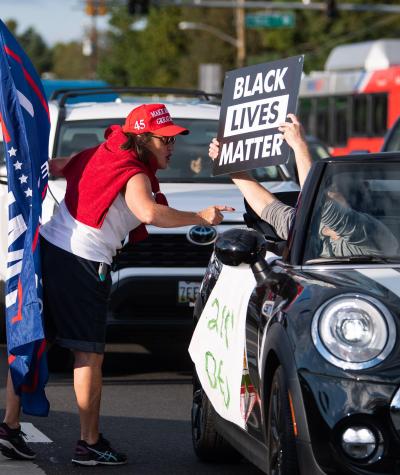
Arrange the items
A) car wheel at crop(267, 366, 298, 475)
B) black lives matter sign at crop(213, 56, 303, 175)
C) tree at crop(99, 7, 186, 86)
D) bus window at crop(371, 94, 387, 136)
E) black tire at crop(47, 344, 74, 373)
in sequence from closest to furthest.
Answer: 1. car wheel at crop(267, 366, 298, 475)
2. black lives matter sign at crop(213, 56, 303, 175)
3. black tire at crop(47, 344, 74, 373)
4. bus window at crop(371, 94, 387, 136)
5. tree at crop(99, 7, 186, 86)

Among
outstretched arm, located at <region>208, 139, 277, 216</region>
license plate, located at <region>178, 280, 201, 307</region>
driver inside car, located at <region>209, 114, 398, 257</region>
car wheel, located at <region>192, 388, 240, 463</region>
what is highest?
driver inside car, located at <region>209, 114, 398, 257</region>

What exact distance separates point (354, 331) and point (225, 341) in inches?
51.5

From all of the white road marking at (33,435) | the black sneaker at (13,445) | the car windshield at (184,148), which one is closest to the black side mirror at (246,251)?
the black sneaker at (13,445)

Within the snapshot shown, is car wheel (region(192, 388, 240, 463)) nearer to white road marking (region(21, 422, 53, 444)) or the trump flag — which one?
the trump flag

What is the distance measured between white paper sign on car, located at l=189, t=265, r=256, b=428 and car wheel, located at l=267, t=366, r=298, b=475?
0.54 m

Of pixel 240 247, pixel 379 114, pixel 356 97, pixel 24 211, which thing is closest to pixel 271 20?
pixel 356 97

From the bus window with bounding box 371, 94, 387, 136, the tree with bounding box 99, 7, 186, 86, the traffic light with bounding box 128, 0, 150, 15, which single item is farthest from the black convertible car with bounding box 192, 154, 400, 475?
the tree with bounding box 99, 7, 186, 86

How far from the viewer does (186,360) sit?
10766 mm

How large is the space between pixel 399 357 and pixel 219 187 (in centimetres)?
555

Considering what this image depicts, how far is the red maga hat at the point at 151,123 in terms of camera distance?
6.68m

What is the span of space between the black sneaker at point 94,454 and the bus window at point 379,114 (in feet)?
83.4

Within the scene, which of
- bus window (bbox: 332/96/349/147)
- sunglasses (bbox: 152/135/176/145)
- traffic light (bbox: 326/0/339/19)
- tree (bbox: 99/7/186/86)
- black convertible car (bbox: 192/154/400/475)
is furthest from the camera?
tree (bbox: 99/7/186/86)

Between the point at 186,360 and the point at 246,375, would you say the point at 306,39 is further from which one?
the point at 246,375

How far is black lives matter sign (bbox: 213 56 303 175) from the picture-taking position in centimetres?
683
